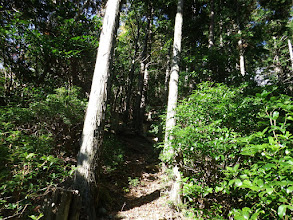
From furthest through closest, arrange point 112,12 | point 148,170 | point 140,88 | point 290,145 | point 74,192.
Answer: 1. point 140,88
2. point 148,170
3. point 112,12
4. point 74,192
5. point 290,145

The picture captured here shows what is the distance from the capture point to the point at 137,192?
5004 millimetres

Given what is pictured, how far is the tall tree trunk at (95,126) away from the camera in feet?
10.0

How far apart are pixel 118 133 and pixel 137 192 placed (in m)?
5.15

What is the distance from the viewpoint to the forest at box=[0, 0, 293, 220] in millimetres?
1558

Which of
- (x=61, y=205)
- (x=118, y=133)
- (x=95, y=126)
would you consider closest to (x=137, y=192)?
(x=95, y=126)

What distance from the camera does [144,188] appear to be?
209 inches

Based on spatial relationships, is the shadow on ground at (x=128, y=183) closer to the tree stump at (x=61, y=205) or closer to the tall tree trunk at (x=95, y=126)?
the tall tree trunk at (x=95, y=126)

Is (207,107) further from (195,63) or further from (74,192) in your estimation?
(195,63)

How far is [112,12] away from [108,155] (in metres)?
4.58

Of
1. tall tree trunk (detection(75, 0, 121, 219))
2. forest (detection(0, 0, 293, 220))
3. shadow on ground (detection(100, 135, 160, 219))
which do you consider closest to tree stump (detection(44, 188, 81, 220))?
forest (detection(0, 0, 293, 220))

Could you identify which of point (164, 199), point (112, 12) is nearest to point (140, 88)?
point (112, 12)

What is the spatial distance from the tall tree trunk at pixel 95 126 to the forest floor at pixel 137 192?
88cm

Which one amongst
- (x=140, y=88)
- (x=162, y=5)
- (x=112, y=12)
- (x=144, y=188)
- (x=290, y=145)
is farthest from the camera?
(x=140, y=88)

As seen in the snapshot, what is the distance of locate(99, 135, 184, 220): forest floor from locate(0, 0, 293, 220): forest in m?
0.04
